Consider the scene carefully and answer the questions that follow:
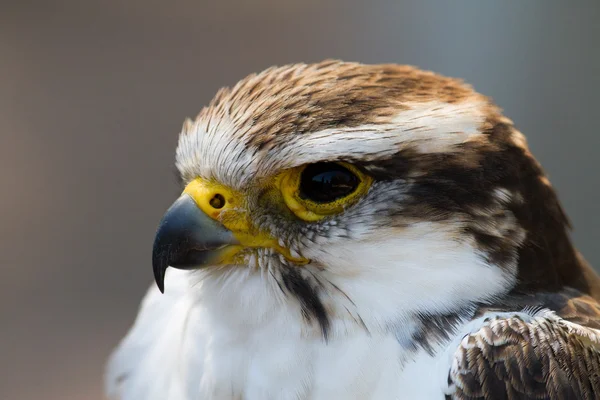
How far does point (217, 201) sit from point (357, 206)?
392mm

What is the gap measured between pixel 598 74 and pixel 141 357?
3.90m

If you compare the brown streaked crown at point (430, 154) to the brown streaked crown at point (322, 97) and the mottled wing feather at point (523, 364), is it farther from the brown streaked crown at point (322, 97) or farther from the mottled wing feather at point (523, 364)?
the mottled wing feather at point (523, 364)

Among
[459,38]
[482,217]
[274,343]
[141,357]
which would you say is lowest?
[141,357]

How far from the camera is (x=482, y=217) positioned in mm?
1909

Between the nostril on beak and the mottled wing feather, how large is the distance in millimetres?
737

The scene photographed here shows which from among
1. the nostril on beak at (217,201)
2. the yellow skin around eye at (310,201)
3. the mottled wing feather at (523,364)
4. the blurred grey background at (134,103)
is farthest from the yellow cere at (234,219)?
the blurred grey background at (134,103)

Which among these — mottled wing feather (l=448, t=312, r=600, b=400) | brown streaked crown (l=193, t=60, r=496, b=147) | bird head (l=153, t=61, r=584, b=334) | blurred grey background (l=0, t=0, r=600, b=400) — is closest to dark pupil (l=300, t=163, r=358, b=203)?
bird head (l=153, t=61, r=584, b=334)

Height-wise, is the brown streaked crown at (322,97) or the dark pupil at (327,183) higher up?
the brown streaked crown at (322,97)

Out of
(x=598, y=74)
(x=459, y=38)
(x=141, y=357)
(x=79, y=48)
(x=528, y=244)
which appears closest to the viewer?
(x=528, y=244)

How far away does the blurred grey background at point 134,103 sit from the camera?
5059 millimetres

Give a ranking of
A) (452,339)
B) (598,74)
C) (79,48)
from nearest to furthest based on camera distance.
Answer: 1. (452,339)
2. (598,74)
3. (79,48)

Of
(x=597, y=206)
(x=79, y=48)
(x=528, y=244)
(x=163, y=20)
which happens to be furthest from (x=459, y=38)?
(x=528, y=244)

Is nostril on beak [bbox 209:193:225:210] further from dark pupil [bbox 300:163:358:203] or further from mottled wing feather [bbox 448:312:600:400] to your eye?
mottled wing feather [bbox 448:312:600:400]

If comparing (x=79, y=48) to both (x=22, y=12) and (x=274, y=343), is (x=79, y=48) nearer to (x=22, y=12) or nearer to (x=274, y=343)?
(x=22, y=12)
